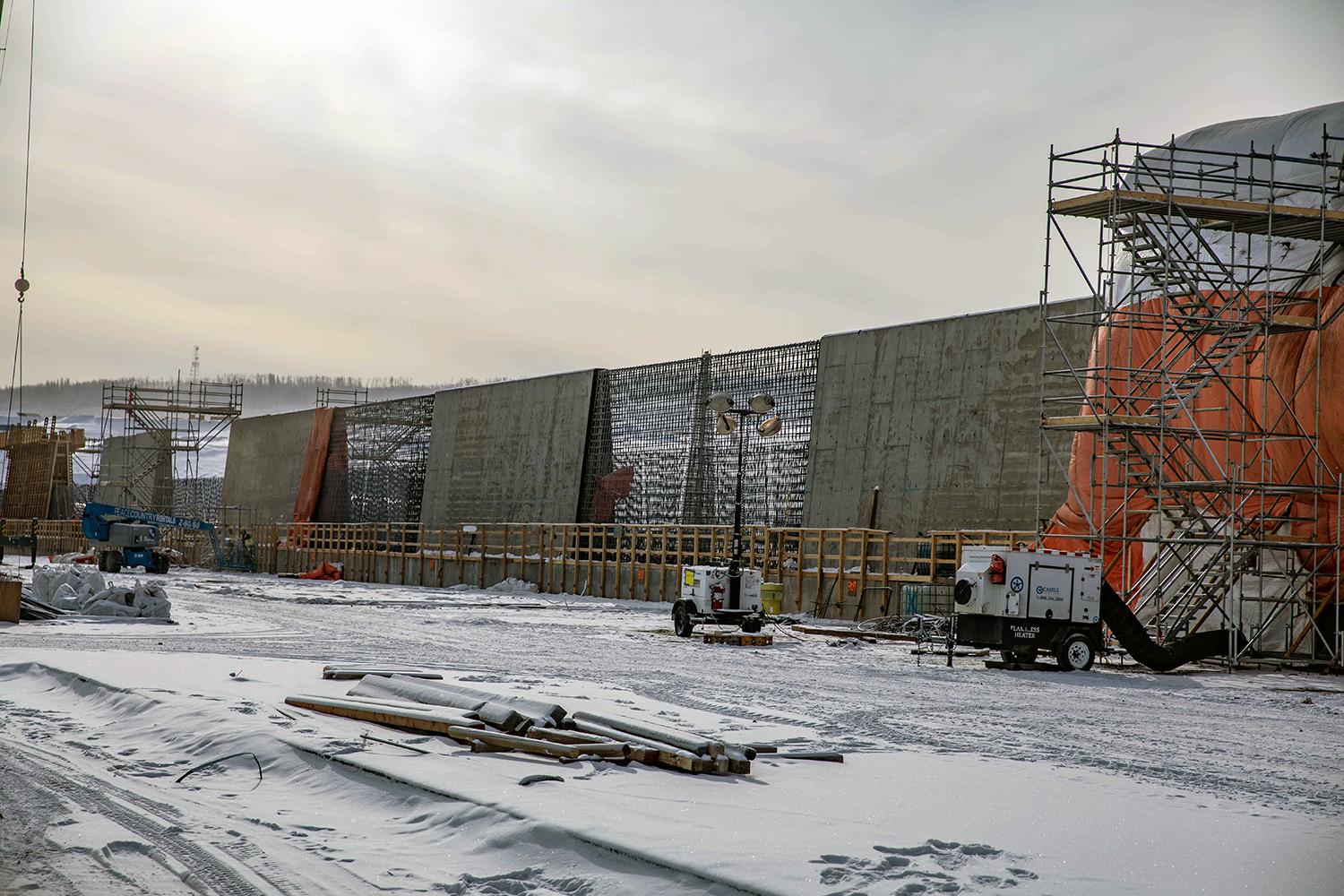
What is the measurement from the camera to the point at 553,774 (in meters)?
9.00

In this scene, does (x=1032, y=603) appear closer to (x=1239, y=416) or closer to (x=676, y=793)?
(x=1239, y=416)

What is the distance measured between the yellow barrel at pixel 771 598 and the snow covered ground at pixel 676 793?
42.8 feet

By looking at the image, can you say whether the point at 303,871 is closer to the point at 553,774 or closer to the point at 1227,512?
the point at 553,774

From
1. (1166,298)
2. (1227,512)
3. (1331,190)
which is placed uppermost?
(1331,190)

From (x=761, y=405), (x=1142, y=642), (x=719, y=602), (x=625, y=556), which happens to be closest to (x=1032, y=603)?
(x=1142, y=642)

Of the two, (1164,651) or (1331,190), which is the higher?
(1331,190)

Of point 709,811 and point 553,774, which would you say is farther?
point 553,774

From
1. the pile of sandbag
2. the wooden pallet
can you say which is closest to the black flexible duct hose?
the wooden pallet

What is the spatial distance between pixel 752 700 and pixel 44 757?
22.3ft

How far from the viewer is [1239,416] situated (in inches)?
914

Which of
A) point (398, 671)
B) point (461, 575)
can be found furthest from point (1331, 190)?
point (461, 575)

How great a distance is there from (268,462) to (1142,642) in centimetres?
5392

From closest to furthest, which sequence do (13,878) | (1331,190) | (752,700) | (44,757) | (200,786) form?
(13,878), (200,786), (44,757), (752,700), (1331,190)

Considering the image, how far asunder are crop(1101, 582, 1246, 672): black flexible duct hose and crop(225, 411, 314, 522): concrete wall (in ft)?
157
